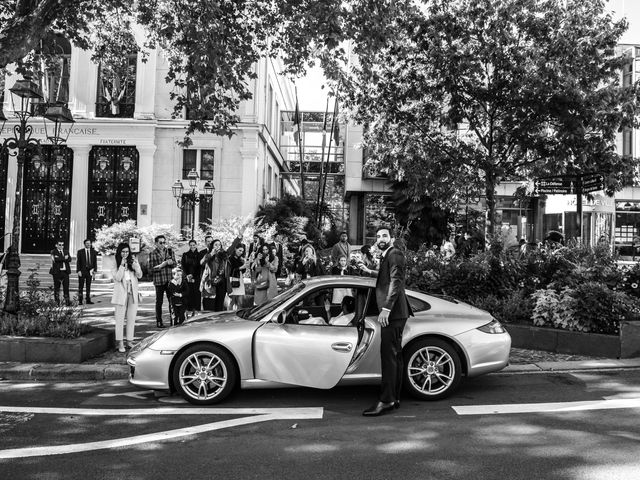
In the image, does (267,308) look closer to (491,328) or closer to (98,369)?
(491,328)

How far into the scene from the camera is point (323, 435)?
4715 millimetres

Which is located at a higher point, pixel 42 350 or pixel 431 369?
pixel 431 369

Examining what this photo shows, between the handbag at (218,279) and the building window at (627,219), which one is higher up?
the building window at (627,219)

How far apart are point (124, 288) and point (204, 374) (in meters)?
3.26

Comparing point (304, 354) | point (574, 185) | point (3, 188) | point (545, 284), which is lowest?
point (304, 354)

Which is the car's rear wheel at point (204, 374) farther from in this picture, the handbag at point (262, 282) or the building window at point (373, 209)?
the building window at point (373, 209)

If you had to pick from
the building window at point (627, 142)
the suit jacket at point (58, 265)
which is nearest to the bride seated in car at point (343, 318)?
the suit jacket at point (58, 265)

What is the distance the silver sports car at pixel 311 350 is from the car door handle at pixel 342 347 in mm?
11

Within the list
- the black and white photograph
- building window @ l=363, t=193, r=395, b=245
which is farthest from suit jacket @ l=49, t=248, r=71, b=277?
building window @ l=363, t=193, r=395, b=245

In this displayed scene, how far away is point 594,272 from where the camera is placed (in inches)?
349

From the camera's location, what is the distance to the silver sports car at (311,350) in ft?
18.4

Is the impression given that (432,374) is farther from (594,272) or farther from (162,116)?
(162,116)

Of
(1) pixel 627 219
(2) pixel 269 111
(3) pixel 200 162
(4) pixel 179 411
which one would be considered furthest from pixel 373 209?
(4) pixel 179 411

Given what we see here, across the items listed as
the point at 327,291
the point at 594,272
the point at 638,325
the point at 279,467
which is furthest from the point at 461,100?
the point at 279,467
